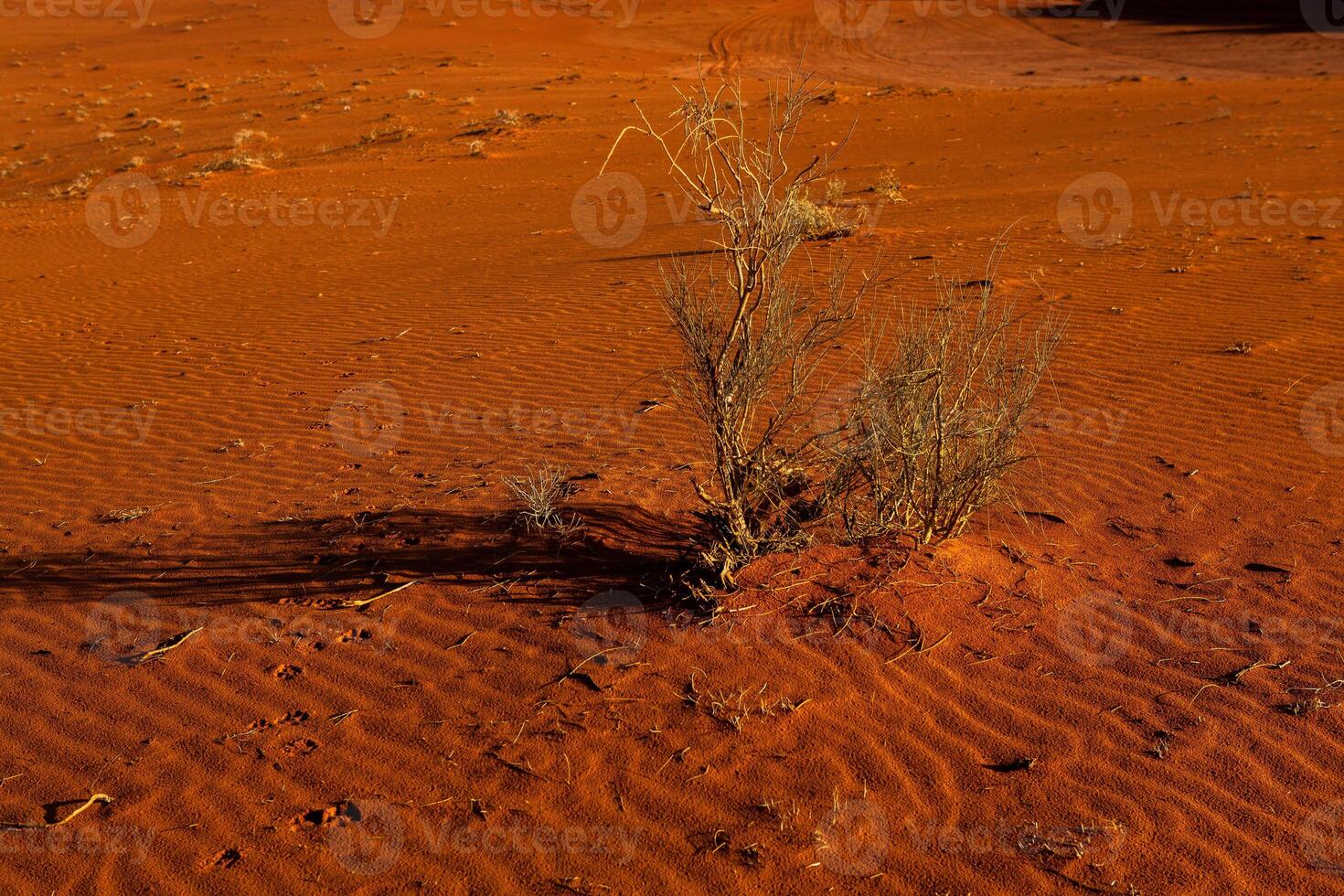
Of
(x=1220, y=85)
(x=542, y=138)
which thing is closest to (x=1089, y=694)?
(x=542, y=138)

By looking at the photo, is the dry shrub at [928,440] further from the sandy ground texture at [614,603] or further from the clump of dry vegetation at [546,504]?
the clump of dry vegetation at [546,504]

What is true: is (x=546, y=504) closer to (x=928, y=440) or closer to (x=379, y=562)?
(x=379, y=562)

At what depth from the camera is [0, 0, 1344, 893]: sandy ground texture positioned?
311 centimetres

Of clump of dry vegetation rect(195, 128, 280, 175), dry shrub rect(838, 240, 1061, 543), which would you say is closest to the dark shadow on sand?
dry shrub rect(838, 240, 1061, 543)

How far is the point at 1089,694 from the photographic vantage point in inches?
145

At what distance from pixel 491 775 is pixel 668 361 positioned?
15.1 ft

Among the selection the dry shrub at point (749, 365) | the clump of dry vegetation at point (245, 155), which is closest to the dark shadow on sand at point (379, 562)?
the dry shrub at point (749, 365)

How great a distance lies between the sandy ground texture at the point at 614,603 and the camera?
3109 mm

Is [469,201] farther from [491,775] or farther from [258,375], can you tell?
[491,775]

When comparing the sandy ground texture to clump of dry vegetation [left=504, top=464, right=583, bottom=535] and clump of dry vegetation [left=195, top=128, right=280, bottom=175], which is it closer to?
clump of dry vegetation [left=504, top=464, right=583, bottom=535]

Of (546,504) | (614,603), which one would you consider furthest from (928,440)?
(546,504)

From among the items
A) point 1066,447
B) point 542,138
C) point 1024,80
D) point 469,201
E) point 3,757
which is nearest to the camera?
point 3,757

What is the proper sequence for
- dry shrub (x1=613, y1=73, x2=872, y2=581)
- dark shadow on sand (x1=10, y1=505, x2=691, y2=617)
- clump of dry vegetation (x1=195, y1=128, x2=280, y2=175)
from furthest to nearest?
clump of dry vegetation (x1=195, y1=128, x2=280, y2=175), dark shadow on sand (x1=10, y1=505, x2=691, y2=617), dry shrub (x1=613, y1=73, x2=872, y2=581)

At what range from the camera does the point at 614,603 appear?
4250 millimetres
